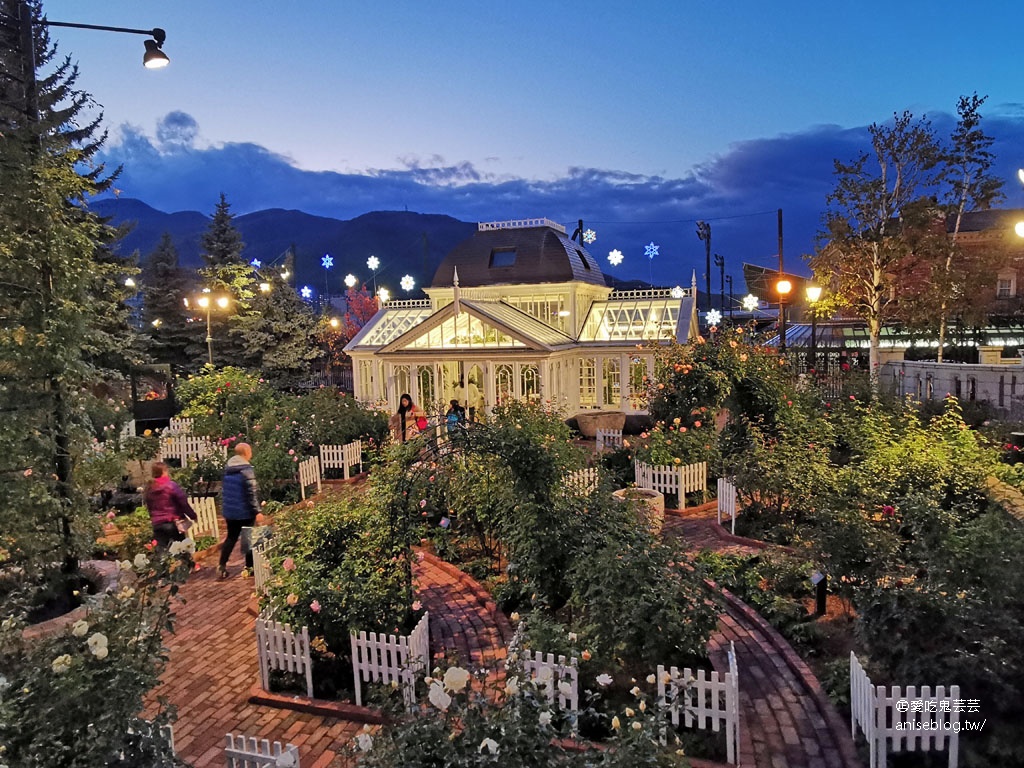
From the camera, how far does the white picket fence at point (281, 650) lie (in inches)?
218

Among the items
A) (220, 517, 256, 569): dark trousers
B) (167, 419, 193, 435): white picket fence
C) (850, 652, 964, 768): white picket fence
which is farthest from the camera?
(167, 419, 193, 435): white picket fence

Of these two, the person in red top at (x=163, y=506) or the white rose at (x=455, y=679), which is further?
the person in red top at (x=163, y=506)

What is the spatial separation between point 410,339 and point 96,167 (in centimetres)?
1349

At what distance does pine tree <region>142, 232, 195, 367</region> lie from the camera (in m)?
29.6

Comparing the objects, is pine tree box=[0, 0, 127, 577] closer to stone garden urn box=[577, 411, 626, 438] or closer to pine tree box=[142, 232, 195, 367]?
stone garden urn box=[577, 411, 626, 438]

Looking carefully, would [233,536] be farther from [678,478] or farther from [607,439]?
[607,439]

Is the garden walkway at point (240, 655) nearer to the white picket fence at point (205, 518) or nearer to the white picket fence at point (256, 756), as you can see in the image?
the white picket fence at point (256, 756)

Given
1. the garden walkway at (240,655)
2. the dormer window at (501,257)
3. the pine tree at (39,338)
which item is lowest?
the garden walkway at (240,655)

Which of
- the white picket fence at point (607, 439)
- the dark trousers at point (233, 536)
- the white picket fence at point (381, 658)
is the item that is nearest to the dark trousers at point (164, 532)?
the dark trousers at point (233, 536)

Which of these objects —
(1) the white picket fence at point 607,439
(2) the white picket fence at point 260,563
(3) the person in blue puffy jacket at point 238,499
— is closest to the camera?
(2) the white picket fence at point 260,563

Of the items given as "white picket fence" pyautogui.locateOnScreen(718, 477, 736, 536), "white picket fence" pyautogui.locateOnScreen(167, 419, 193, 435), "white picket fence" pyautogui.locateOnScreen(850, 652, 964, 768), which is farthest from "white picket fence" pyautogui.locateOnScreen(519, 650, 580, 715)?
"white picket fence" pyautogui.locateOnScreen(167, 419, 193, 435)

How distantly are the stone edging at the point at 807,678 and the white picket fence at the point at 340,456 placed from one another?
349 inches

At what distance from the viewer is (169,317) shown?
31234mm

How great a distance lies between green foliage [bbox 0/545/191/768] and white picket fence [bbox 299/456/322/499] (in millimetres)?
8221
